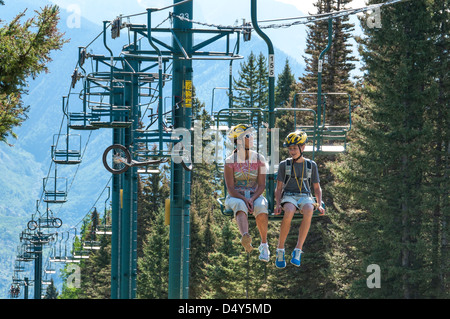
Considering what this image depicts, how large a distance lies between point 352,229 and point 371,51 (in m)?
7.73

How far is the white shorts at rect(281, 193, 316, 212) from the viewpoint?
12.5 metres

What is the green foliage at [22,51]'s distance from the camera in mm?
15367

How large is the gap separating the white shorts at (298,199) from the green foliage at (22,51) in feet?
16.4

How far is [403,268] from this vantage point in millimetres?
35469

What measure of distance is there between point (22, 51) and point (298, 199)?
19.1 feet

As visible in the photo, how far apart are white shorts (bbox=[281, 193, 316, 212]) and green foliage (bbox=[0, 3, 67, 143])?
16.4 feet

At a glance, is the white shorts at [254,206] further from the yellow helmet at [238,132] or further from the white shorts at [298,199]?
the yellow helmet at [238,132]

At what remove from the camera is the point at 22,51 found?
50.6ft

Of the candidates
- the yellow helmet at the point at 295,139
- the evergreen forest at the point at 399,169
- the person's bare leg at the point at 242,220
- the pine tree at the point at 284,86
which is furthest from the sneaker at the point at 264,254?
the pine tree at the point at 284,86

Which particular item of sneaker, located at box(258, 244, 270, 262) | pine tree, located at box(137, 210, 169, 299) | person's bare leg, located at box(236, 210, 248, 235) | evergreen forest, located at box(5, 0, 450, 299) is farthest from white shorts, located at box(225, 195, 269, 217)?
pine tree, located at box(137, 210, 169, 299)

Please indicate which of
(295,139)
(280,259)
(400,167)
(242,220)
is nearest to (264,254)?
(280,259)

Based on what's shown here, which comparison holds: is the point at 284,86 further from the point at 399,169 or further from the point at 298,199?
the point at 298,199
